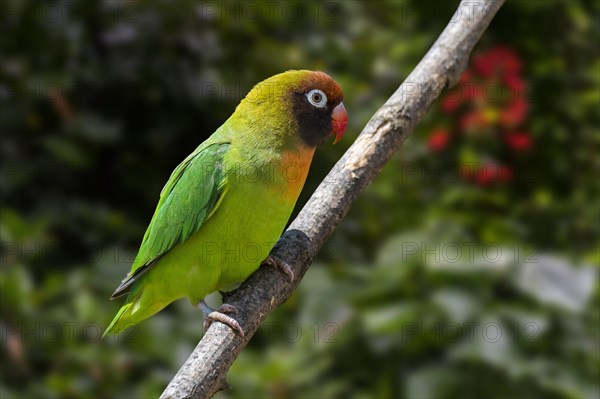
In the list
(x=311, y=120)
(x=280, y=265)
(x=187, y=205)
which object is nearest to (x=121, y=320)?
(x=187, y=205)

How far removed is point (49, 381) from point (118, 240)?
73 centimetres

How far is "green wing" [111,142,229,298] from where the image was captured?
224cm

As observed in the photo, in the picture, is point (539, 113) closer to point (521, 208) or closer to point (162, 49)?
point (521, 208)

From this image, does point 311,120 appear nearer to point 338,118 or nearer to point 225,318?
point 338,118

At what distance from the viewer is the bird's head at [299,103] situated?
90.8 inches

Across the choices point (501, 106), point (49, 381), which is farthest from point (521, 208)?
point (49, 381)

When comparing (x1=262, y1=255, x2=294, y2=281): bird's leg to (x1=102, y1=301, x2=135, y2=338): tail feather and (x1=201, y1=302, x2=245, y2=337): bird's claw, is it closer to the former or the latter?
(x1=201, y1=302, x2=245, y2=337): bird's claw

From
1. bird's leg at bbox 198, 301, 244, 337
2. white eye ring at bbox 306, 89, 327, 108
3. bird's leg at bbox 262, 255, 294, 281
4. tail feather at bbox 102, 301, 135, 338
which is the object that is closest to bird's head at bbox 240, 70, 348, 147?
white eye ring at bbox 306, 89, 327, 108

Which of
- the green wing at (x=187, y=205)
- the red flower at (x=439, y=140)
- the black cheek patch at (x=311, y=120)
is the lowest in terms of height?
the green wing at (x=187, y=205)

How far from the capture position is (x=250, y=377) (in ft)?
9.90

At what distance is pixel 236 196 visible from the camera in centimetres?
223

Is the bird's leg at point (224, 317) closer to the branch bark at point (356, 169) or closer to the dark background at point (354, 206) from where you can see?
the branch bark at point (356, 169)

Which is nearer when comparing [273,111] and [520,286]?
[273,111]

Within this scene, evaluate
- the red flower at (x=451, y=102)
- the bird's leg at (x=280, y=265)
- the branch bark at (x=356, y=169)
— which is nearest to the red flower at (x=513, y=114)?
the red flower at (x=451, y=102)
